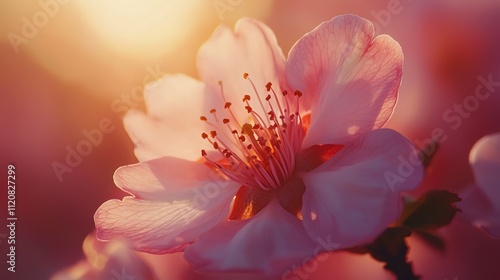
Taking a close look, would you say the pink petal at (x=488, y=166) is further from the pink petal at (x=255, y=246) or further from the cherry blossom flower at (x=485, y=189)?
the pink petal at (x=255, y=246)

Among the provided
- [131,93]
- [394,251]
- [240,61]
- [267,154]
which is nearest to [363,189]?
[394,251]

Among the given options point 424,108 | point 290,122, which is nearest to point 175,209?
point 290,122

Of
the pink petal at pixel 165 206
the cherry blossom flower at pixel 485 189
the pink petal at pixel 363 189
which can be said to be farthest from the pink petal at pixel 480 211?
the pink petal at pixel 165 206

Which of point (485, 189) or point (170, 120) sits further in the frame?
point (170, 120)

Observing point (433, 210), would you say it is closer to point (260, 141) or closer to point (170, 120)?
point (260, 141)

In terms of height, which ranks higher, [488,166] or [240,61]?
[240,61]

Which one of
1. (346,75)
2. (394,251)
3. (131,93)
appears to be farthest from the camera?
(131,93)

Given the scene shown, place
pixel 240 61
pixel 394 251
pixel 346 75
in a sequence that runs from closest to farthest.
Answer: pixel 394 251, pixel 346 75, pixel 240 61
